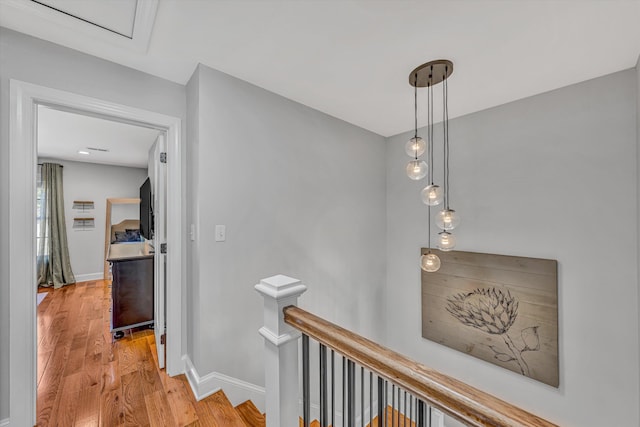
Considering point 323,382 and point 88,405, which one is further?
point 88,405

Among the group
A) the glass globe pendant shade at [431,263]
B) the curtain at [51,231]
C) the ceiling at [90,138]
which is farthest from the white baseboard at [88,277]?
the glass globe pendant shade at [431,263]

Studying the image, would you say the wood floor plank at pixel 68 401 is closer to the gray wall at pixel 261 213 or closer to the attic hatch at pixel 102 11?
the gray wall at pixel 261 213

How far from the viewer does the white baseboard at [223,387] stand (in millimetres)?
1703

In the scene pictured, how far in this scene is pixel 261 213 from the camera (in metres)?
2.03

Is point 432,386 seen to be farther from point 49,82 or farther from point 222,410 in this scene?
point 49,82

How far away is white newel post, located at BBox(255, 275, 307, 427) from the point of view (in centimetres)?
99

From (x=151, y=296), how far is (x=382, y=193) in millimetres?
2898

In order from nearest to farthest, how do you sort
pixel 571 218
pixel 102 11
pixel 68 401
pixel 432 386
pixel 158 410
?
pixel 432 386 → pixel 102 11 → pixel 158 410 → pixel 68 401 → pixel 571 218

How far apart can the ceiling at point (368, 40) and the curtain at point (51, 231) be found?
4.53m

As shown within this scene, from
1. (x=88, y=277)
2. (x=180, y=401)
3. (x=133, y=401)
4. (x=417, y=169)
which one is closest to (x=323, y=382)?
(x=180, y=401)

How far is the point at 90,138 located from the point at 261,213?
3184 mm

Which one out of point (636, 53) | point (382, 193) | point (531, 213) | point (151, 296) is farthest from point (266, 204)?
point (636, 53)

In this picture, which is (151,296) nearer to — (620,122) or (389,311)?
(389,311)

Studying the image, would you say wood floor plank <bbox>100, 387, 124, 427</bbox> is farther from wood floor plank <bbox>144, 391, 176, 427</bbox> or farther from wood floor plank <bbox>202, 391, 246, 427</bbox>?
wood floor plank <bbox>202, 391, 246, 427</bbox>
